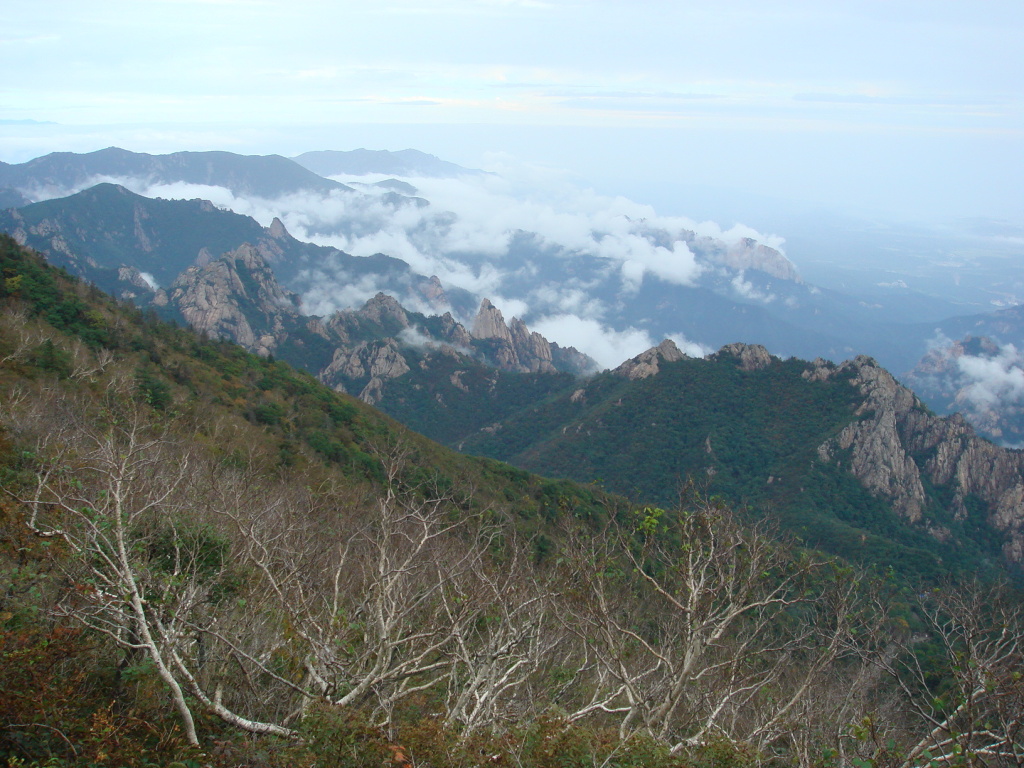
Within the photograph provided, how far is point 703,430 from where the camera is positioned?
76.2 meters

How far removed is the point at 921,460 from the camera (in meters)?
68.4

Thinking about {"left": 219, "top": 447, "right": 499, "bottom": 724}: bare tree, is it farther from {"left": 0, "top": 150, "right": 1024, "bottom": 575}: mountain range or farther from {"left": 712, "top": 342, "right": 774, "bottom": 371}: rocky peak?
{"left": 712, "top": 342, "right": 774, "bottom": 371}: rocky peak

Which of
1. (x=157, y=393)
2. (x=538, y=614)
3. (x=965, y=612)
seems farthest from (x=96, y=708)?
(x=157, y=393)

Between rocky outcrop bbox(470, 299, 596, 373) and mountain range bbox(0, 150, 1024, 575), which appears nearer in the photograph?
mountain range bbox(0, 150, 1024, 575)

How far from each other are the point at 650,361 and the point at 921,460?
120 feet

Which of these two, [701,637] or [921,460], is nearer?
[701,637]

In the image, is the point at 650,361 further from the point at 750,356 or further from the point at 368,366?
the point at 368,366

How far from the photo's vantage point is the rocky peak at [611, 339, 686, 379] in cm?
9094

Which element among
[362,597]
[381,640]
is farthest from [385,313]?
[381,640]

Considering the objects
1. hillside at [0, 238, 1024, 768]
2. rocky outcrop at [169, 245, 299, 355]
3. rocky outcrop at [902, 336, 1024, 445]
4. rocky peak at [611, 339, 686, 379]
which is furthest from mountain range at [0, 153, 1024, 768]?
rocky outcrop at [902, 336, 1024, 445]

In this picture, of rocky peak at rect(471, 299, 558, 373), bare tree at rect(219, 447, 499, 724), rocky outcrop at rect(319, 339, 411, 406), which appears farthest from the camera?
rocky peak at rect(471, 299, 558, 373)

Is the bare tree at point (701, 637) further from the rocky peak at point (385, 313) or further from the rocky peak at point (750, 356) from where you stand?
the rocky peak at point (385, 313)

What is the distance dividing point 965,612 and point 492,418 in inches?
3677

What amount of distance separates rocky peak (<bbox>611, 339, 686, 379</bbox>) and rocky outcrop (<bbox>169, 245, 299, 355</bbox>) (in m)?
62.7
